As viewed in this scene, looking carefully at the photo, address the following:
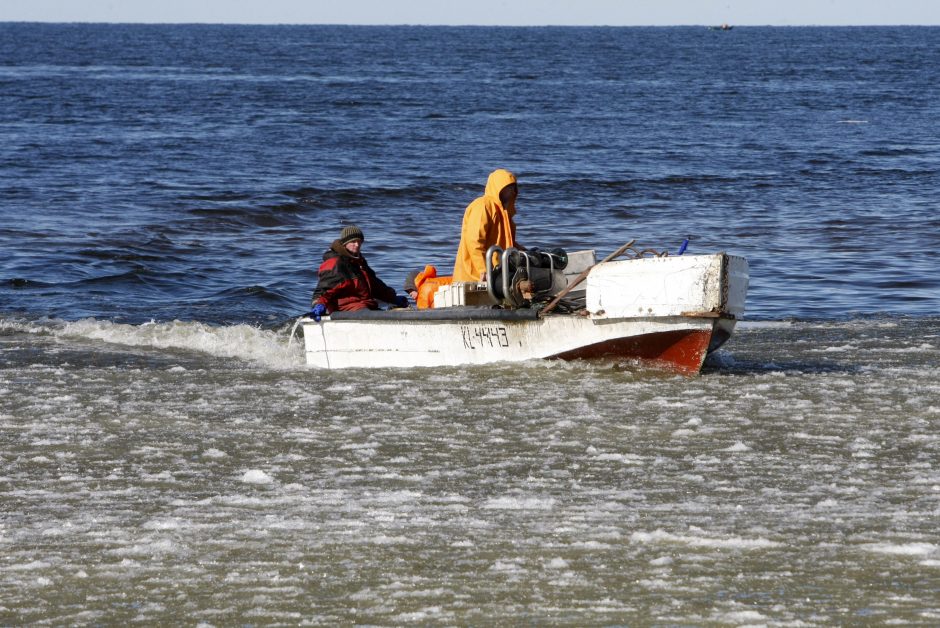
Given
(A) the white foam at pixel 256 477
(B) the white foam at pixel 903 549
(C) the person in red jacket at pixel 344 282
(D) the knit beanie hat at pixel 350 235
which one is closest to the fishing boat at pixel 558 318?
(C) the person in red jacket at pixel 344 282

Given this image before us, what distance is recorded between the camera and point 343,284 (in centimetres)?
1041

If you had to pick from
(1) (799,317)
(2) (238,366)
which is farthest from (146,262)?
(1) (799,317)

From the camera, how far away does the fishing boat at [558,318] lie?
353 inches

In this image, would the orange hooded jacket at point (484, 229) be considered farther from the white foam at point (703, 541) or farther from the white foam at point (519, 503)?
the white foam at point (703, 541)

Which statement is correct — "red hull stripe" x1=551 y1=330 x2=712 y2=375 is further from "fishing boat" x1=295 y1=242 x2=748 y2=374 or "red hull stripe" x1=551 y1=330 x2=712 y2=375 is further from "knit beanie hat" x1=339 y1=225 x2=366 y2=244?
"knit beanie hat" x1=339 y1=225 x2=366 y2=244

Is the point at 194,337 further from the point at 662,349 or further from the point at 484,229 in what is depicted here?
the point at 662,349

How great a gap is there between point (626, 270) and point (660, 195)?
1558 cm

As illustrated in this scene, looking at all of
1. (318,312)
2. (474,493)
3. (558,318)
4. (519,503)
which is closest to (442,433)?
(474,493)

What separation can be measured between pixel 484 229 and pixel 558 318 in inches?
40.4

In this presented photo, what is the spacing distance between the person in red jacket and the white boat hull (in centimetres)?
22

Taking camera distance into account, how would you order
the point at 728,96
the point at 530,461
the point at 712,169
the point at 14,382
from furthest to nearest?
1. the point at 728,96
2. the point at 712,169
3. the point at 14,382
4. the point at 530,461

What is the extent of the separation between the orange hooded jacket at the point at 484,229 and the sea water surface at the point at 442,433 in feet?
3.07

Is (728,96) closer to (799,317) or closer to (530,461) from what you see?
(799,317)

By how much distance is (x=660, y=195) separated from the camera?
24.3m
